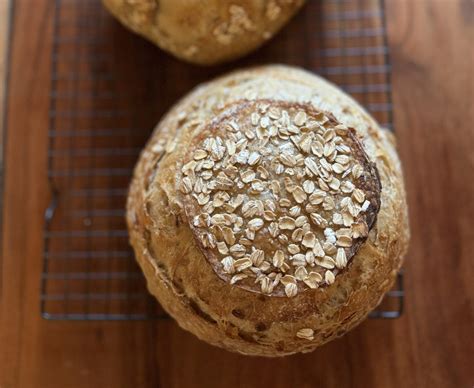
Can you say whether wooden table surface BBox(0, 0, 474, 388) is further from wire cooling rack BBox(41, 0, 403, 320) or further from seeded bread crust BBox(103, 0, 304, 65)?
seeded bread crust BBox(103, 0, 304, 65)

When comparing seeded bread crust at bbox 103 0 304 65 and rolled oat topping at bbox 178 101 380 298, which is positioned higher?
seeded bread crust at bbox 103 0 304 65

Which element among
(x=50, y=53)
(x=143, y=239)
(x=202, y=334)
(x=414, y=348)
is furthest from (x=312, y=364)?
(x=50, y=53)

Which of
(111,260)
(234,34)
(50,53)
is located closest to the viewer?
(234,34)

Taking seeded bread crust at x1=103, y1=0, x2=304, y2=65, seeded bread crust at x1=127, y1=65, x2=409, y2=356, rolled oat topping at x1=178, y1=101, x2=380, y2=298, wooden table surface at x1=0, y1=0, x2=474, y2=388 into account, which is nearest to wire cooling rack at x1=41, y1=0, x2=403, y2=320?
wooden table surface at x1=0, y1=0, x2=474, y2=388

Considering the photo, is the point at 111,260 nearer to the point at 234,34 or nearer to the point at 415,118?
the point at 234,34

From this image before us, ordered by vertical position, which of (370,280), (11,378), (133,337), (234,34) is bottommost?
(11,378)
